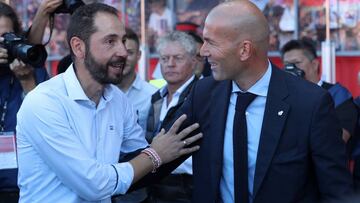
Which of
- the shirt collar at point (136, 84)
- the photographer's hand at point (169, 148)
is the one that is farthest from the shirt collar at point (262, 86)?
the shirt collar at point (136, 84)

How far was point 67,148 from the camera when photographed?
2971mm

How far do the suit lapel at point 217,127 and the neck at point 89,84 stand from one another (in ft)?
1.98

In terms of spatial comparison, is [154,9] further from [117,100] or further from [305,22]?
[117,100]

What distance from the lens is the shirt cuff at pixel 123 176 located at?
305 centimetres

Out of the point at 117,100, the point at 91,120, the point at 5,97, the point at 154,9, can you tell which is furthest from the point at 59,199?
the point at 154,9

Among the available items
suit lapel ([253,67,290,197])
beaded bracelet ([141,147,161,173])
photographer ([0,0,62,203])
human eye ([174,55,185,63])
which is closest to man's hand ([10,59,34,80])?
photographer ([0,0,62,203])

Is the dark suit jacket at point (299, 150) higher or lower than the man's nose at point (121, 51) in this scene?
lower

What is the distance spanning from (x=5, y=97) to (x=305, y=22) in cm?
346

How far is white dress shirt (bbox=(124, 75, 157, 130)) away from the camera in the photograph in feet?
16.7

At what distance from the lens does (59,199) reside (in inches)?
120

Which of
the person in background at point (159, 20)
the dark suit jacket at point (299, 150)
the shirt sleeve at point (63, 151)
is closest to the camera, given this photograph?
the dark suit jacket at point (299, 150)

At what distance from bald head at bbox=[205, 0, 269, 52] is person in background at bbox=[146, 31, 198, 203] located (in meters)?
1.51

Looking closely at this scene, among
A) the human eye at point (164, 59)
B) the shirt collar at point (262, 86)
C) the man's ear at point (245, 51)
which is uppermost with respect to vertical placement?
the man's ear at point (245, 51)

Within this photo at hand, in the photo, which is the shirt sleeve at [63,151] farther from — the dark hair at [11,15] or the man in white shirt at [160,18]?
the man in white shirt at [160,18]
